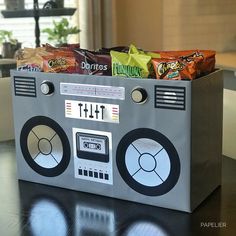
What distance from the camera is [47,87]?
1100 mm

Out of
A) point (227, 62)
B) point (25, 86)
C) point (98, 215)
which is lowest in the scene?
point (98, 215)

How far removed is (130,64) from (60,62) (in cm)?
19

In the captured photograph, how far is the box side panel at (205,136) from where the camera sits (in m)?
0.97

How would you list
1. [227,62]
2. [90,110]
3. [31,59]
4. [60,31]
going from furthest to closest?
[60,31] < [227,62] < [31,59] < [90,110]

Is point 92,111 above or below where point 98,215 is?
above

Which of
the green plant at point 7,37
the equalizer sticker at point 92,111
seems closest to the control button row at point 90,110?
the equalizer sticker at point 92,111

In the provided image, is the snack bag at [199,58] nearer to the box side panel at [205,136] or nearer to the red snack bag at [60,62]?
the box side panel at [205,136]

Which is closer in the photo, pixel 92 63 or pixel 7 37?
pixel 92 63

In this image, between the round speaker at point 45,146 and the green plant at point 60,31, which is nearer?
the round speaker at point 45,146

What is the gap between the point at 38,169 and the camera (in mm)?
1167

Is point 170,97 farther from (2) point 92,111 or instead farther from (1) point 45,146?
(1) point 45,146

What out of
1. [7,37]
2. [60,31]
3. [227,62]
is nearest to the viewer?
[227,62]

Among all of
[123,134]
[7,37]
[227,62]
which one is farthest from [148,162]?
[7,37]

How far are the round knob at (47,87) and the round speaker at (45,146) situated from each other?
6cm
